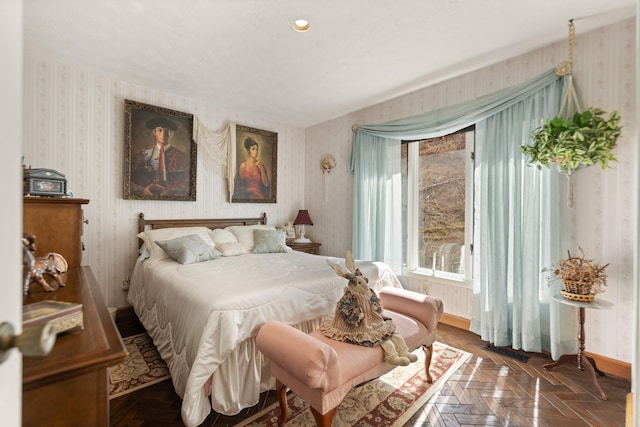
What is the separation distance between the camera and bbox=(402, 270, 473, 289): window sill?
315cm

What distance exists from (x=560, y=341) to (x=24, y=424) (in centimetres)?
331

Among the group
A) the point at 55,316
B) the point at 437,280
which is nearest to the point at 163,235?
the point at 55,316

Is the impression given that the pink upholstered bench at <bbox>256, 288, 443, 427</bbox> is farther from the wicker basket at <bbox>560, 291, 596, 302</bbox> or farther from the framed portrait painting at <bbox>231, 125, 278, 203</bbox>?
the framed portrait painting at <bbox>231, 125, 278, 203</bbox>

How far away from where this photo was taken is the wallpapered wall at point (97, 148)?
281cm

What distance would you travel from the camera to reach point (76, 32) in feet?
7.81

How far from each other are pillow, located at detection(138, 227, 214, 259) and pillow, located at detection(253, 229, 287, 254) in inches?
21.5

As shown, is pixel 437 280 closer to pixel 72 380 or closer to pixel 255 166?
pixel 255 166

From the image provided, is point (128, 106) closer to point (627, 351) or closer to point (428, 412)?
point (428, 412)

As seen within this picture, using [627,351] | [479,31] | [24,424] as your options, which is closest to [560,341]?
[627,351]

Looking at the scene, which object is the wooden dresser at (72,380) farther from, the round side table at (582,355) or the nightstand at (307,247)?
the nightstand at (307,247)

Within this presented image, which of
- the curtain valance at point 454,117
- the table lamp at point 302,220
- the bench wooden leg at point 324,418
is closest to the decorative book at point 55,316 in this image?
the bench wooden leg at point 324,418

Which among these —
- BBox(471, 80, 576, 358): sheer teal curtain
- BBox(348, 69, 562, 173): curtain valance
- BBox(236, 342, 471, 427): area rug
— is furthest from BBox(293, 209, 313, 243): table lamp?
BBox(236, 342, 471, 427): area rug

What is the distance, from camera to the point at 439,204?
3453 millimetres

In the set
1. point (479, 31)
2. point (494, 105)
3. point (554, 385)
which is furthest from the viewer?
point (494, 105)
